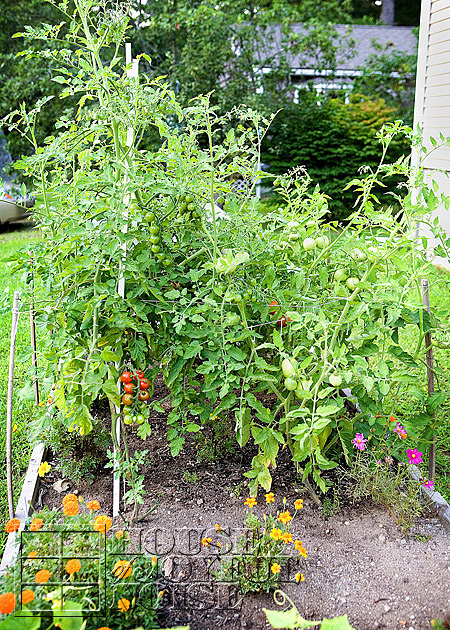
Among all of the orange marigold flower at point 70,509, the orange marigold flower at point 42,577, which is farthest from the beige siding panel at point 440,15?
the orange marigold flower at point 42,577

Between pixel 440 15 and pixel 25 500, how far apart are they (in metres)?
6.19

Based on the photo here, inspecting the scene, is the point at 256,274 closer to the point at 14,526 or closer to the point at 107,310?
the point at 107,310

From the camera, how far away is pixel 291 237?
80.4 inches

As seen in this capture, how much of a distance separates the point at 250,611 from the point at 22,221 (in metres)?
8.52

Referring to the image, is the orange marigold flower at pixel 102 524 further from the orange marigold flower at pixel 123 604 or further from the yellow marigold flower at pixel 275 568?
the yellow marigold flower at pixel 275 568

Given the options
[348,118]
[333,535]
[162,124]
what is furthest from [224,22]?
[333,535]

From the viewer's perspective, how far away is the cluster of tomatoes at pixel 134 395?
198 cm

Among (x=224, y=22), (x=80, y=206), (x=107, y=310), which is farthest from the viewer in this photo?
(x=224, y=22)

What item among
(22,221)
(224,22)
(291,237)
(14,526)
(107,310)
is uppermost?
(224,22)

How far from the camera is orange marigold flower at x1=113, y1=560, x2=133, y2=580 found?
5.04 feet

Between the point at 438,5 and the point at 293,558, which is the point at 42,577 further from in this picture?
the point at 438,5

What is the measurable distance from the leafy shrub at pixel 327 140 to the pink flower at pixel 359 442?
24.8 feet

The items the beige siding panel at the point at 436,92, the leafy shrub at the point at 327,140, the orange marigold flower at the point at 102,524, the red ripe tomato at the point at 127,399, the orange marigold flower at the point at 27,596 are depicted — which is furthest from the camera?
the leafy shrub at the point at 327,140

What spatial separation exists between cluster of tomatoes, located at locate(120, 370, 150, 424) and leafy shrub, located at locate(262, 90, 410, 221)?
7866 millimetres
